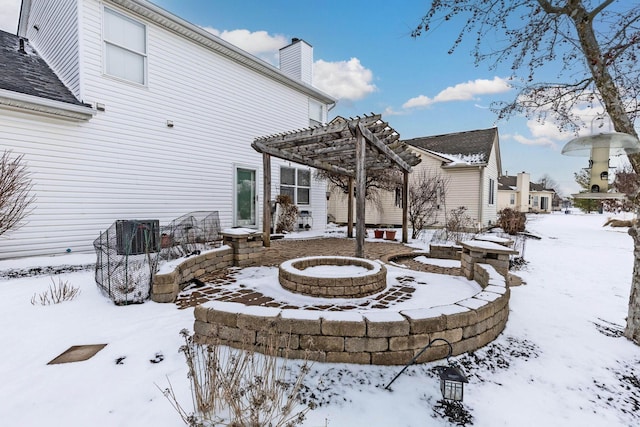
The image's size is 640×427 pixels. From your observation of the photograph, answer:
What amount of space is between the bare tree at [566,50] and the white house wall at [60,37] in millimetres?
7236

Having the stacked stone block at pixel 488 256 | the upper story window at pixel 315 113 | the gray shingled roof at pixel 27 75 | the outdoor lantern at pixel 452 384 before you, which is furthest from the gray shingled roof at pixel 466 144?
the gray shingled roof at pixel 27 75

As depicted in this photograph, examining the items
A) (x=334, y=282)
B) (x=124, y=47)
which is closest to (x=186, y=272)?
(x=334, y=282)

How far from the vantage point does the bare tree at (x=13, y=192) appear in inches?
190

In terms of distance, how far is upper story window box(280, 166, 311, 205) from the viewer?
10799 millimetres

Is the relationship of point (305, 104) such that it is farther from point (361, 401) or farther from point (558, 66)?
point (361, 401)

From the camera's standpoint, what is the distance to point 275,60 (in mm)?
12438

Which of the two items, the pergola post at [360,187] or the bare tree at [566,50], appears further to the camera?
the pergola post at [360,187]

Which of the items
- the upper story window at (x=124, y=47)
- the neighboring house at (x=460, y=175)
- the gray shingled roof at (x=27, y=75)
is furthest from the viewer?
the neighboring house at (x=460, y=175)

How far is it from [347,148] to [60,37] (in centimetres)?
744

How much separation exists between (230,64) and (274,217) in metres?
5.12

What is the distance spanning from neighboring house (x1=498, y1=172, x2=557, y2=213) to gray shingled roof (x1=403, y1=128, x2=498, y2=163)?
7913 millimetres

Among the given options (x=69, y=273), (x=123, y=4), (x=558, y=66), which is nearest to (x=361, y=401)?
(x=558, y=66)

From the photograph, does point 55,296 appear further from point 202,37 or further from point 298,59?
point 298,59

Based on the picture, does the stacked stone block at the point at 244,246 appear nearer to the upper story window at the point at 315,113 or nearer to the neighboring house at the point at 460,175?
the upper story window at the point at 315,113
